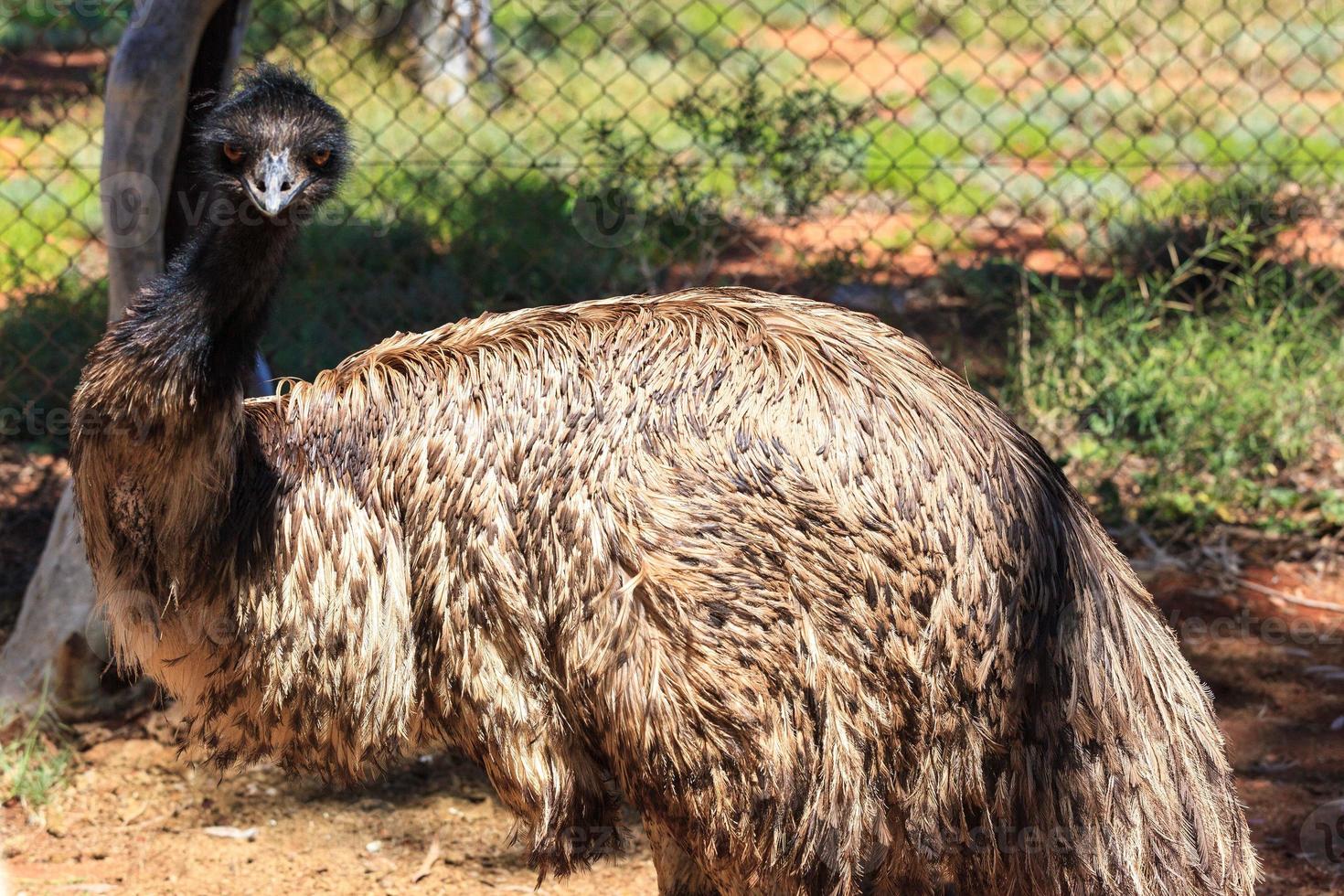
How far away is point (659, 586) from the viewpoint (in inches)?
95.1

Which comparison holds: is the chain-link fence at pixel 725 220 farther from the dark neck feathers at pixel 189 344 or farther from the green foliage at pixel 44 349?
the dark neck feathers at pixel 189 344

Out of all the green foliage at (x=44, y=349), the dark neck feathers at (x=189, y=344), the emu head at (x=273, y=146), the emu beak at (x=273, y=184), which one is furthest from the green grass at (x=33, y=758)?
the emu beak at (x=273, y=184)

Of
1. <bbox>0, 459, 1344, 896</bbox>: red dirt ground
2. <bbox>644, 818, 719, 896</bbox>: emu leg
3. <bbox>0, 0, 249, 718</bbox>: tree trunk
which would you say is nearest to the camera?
<bbox>644, 818, 719, 896</bbox>: emu leg

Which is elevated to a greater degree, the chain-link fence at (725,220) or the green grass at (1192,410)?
the chain-link fence at (725,220)

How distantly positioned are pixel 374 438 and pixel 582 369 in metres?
0.41

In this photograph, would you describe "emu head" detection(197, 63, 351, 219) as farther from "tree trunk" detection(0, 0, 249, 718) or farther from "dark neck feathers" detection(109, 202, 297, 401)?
"tree trunk" detection(0, 0, 249, 718)

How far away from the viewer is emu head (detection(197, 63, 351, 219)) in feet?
8.41

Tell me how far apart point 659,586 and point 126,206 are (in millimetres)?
2355

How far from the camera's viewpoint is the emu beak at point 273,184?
2514 mm

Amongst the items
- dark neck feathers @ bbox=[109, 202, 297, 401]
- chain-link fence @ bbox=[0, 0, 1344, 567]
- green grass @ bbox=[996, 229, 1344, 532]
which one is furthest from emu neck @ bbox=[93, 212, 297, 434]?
green grass @ bbox=[996, 229, 1344, 532]

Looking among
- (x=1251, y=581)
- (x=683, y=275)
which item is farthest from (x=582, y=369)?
(x=683, y=275)

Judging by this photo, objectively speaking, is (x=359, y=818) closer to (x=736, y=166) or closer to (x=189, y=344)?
(x=189, y=344)

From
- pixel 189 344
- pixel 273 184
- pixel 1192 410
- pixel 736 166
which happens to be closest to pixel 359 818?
pixel 189 344

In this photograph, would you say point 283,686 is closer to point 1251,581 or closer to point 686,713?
point 686,713
